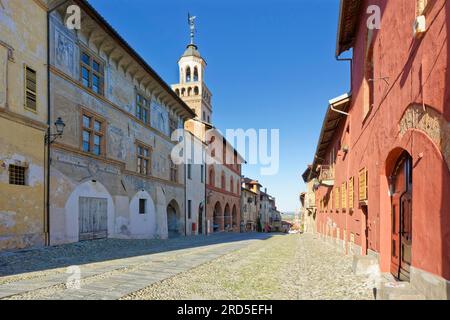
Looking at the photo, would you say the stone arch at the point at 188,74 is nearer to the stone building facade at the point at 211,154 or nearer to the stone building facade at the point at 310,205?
the stone building facade at the point at 211,154

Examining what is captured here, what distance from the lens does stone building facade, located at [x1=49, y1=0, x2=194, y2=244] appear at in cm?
1348

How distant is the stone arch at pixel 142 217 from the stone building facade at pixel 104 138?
57 mm

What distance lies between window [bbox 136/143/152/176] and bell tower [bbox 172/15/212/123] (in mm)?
25588

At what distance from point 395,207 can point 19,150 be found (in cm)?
1111

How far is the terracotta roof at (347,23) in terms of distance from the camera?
11.6 m

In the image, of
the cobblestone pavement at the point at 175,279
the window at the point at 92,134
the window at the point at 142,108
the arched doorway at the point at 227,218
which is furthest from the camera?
the arched doorway at the point at 227,218

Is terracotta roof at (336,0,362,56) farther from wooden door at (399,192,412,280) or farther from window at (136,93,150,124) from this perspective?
window at (136,93,150,124)

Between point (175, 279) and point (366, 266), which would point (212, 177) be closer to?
point (366, 266)

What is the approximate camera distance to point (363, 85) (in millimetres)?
10805

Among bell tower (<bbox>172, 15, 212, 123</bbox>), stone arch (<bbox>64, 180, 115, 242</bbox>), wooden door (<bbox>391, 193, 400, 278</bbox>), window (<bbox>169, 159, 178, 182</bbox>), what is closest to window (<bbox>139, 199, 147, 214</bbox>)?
stone arch (<bbox>64, 180, 115, 242</bbox>)

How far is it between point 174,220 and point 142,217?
273 inches

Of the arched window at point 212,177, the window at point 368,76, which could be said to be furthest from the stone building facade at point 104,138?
the arched window at point 212,177

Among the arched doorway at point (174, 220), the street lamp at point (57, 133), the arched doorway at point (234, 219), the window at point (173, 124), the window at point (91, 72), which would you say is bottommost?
the arched doorway at point (234, 219)

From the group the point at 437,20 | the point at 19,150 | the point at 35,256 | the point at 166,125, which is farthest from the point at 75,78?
the point at 437,20
